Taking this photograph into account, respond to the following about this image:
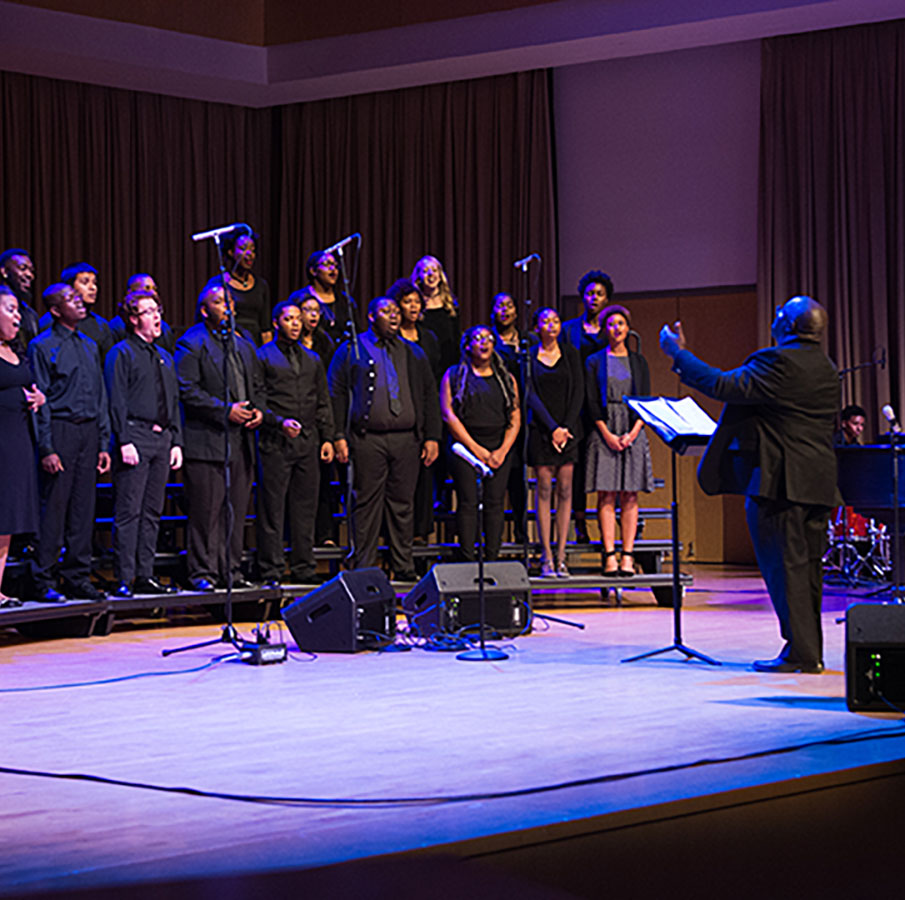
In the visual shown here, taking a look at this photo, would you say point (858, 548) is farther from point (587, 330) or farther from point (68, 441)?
point (68, 441)

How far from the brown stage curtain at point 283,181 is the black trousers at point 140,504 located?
14.1 ft

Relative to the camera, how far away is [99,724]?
4.23 metres

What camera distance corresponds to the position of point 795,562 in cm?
506

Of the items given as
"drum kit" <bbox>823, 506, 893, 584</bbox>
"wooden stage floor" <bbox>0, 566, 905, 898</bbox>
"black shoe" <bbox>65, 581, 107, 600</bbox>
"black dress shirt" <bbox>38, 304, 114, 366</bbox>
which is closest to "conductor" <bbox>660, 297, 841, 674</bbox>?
"wooden stage floor" <bbox>0, 566, 905, 898</bbox>

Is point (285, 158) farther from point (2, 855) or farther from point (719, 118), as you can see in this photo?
point (2, 855)

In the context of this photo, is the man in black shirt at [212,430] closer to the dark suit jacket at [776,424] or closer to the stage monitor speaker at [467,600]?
the stage monitor speaker at [467,600]

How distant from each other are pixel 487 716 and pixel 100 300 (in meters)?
7.65

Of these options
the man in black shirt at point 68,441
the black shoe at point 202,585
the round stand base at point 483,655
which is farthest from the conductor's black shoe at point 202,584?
the round stand base at point 483,655

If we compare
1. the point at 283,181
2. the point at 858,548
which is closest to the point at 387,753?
the point at 858,548

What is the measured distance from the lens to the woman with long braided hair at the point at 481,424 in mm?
7539

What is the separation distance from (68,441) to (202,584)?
1.14 m

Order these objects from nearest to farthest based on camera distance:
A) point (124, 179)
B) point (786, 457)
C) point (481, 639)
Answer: point (786, 457), point (481, 639), point (124, 179)

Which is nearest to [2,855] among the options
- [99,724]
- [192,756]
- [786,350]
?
[192,756]

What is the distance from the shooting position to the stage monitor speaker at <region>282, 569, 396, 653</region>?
236 inches
